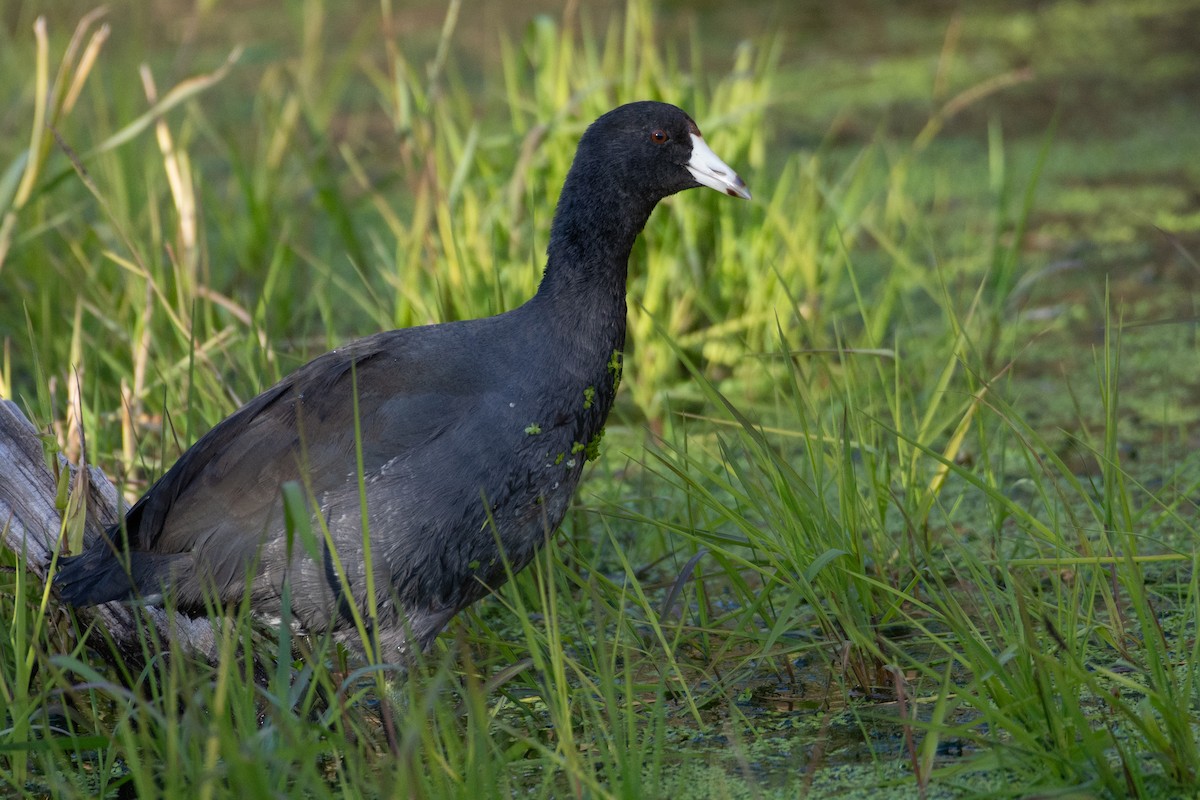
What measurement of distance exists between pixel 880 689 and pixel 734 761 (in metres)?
0.33

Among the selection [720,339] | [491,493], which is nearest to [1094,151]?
[720,339]

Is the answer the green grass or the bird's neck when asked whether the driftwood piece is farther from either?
the bird's neck

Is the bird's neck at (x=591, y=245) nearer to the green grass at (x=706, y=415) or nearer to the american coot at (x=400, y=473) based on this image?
the american coot at (x=400, y=473)

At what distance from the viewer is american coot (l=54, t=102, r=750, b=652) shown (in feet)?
7.95

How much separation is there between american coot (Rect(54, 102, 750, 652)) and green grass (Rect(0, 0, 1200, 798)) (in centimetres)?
10

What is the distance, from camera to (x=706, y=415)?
332 cm

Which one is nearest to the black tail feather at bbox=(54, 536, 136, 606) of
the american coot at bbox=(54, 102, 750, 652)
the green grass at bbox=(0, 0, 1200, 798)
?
the american coot at bbox=(54, 102, 750, 652)

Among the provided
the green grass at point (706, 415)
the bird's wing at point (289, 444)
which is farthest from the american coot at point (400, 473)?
the green grass at point (706, 415)

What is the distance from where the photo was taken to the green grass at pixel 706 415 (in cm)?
209

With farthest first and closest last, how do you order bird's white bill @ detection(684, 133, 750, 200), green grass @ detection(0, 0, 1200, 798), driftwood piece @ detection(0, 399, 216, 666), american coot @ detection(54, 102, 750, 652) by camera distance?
bird's white bill @ detection(684, 133, 750, 200)
driftwood piece @ detection(0, 399, 216, 666)
american coot @ detection(54, 102, 750, 652)
green grass @ detection(0, 0, 1200, 798)

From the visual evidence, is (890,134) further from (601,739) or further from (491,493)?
(601,739)

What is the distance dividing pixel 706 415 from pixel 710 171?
76 centimetres

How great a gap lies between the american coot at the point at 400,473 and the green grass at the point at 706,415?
4.0 inches

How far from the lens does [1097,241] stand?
4.95 metres
